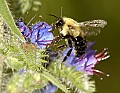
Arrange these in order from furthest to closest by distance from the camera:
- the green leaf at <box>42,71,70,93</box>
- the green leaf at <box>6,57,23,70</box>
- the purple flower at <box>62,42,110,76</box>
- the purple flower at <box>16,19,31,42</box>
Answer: the purple flower at <box>62,42,110,76</box>, the purple flower at <box>16,19,31,42</box>, the green leaf at <box>6,57,23,70</box>, the green leaf at <box>42,71,70,93</box>

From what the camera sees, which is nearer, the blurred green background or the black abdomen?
the black abdomen

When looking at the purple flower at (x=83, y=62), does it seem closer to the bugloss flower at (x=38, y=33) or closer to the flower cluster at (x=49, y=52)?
the flower cluster at (x=49, y=52)

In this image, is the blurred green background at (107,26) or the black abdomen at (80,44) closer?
the black abdomen at (80,44)

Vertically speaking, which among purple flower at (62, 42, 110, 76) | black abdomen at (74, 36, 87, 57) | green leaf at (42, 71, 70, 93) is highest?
black abdomen at (74, 36, 87, 57)

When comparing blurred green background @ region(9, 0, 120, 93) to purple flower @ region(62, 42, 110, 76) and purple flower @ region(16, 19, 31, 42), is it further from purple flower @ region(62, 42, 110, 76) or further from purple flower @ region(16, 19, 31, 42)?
purple flower @ region(16, 19, 31, 42)

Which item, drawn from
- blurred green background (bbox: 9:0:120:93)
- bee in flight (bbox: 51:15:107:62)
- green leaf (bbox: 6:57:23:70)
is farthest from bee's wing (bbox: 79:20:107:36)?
blurred green background (bbox: 9:0:120:93)

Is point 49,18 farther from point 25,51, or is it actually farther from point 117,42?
point 25,51

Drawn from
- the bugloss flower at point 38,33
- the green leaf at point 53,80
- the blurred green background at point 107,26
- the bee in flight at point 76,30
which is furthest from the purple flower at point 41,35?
the blurred green background at point 107,26
